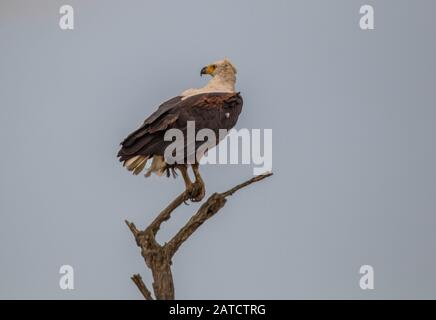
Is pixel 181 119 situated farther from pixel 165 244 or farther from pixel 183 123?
pixel 165 244

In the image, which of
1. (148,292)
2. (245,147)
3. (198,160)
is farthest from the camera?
(245,147)

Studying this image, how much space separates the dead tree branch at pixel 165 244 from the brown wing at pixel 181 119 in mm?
764

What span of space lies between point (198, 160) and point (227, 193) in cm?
76

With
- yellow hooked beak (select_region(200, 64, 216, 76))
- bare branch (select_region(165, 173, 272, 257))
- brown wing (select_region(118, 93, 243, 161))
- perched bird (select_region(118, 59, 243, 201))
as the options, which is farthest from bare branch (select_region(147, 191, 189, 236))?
yellow hooked beak (select_region(200, 64, 216, 76))

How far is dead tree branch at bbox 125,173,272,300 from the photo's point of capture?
11617 millimetres

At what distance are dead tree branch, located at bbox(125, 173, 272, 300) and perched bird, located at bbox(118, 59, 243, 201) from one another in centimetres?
63

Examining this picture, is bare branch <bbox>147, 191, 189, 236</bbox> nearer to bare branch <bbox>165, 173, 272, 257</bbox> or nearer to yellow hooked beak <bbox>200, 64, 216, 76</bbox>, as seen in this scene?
bare branch <bbox>165, 173, 272, 257</bbox>

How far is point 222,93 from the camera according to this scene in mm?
12773

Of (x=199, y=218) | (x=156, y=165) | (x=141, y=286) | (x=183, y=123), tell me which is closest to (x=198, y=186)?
(x=156, y=165)

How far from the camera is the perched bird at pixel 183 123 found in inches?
464

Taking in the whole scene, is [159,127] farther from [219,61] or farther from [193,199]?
[219,61]

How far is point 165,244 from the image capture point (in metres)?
11.7

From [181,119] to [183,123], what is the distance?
0.05 m

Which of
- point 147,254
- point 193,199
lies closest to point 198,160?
point 193,199
